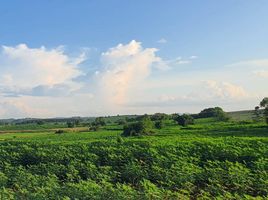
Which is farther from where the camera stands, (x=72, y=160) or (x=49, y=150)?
(x=49, y=150)

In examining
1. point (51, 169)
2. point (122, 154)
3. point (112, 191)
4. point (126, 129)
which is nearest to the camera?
point (112, 191)

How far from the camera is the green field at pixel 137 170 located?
1491cm

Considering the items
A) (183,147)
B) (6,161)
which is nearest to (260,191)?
(183,147)

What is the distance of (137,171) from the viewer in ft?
65.9

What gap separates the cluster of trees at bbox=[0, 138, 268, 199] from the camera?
14.9 m

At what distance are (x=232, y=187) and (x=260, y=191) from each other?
119 cm

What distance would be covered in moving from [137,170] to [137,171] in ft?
0.37

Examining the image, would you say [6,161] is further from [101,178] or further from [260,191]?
[260,191]

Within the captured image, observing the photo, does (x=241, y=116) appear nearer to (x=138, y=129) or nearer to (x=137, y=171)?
(x=138, y=129)

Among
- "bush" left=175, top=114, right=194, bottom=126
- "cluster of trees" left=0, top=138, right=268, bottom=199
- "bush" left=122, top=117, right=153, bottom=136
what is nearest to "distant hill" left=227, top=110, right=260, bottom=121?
"bush" left=175, top=114, right=194, bottom=126

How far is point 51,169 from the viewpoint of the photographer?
22203mm

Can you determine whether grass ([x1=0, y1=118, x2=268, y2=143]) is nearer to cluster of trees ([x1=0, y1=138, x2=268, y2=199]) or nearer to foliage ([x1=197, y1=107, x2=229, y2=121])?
cluster of trees ([x1=0, y1=138, x2=268, y2=199])

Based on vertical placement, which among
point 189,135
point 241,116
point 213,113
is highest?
point 213,113

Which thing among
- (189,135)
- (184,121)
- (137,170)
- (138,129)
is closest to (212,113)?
(184,121)
